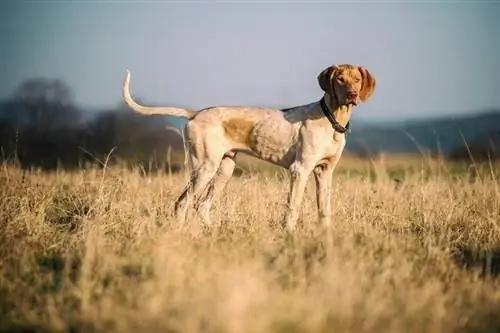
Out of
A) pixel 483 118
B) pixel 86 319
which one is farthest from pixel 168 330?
pixel 483 118

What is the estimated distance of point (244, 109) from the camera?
7.75 meters

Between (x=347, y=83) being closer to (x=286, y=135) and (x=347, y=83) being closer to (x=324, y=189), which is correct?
(x=286, y=135)

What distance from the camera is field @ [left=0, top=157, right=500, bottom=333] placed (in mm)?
4059

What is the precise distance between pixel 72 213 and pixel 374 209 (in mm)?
3591

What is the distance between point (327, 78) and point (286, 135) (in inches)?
30.7

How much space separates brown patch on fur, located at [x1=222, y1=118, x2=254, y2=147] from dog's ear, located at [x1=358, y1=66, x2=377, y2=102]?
1285 mm

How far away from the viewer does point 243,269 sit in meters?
4.70

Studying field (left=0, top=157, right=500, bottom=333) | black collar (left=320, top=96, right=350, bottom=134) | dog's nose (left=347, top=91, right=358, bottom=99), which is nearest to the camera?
field (left=0, top=157, right=500, bottom=333)

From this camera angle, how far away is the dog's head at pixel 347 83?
7.09m

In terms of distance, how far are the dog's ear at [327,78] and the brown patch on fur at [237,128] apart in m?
0.92

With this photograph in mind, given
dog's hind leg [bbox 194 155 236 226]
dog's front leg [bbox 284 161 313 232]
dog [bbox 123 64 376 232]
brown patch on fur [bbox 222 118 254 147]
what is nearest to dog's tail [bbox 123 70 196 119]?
dog [bbox 123 64 376 232]

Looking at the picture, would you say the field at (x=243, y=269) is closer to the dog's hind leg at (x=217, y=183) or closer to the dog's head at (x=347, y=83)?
the dog's hind leg at (x=217, y=183)

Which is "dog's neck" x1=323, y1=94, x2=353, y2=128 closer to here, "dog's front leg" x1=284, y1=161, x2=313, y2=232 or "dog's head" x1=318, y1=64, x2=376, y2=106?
"dog's head" x1=318, y1=64, x2=376, y2=106

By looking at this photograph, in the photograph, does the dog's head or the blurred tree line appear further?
the blurred tree line
